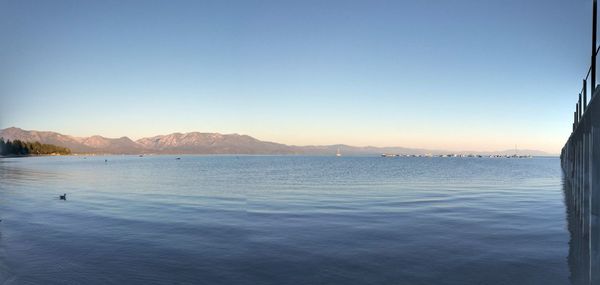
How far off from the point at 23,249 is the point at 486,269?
52.7 ft

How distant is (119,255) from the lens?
14.9 meters

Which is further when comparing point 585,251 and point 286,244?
point 286,244

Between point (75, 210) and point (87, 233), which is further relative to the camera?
point (75, 210)

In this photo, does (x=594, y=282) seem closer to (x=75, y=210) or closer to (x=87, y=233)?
(x=87, y=233)

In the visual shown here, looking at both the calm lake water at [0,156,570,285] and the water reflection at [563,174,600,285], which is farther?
the calm lake water at [0,156,570,285]

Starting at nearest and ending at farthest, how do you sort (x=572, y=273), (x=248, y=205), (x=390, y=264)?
(x=572, y=273), (x=390, y=264), (x=248, y=205)

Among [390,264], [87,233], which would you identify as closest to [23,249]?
[87,233]

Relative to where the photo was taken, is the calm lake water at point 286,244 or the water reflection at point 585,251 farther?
the calm lake water at point 286,244

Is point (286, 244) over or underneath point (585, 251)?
underneath

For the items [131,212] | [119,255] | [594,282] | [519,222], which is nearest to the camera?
[594,282]

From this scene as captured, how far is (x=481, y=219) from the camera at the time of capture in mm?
22172

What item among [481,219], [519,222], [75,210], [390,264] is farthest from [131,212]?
[519,222]

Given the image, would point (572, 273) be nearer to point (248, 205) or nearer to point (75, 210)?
point (248, 205)

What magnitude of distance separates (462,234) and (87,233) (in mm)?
16155
